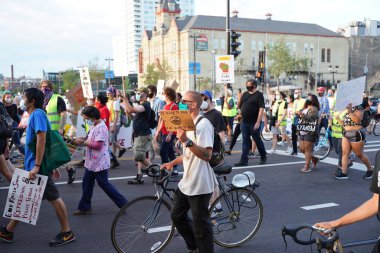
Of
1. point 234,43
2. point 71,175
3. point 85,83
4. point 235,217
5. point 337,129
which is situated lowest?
point 71,175

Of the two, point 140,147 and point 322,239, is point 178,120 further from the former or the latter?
point 140,147

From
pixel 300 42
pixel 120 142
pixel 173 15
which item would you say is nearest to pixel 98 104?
pixel 120 142

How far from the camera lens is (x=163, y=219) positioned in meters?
4.33

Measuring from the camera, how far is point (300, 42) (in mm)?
85875

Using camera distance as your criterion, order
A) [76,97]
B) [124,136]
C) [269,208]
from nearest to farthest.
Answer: [269,208] → [76,97] → [124,136]

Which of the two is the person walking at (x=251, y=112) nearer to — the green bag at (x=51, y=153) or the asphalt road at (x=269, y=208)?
the asphalt road at (x=269, y=208)

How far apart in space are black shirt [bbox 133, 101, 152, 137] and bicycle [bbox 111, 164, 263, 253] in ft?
10.9

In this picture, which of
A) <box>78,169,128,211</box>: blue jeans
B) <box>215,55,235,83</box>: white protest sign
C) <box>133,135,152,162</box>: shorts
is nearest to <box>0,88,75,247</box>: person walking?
<box>78,169,128,211</box>: blue jeans

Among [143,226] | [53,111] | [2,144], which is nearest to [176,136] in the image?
[143,226]

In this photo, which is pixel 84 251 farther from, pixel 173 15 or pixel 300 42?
pixel 173 15

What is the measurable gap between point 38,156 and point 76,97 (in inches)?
179

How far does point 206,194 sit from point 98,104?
568cm

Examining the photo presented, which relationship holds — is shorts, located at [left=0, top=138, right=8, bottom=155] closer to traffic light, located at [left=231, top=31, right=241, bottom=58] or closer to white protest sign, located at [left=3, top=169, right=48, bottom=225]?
white protest sign, located at [left=3, top=169, right=48, bottom=225]

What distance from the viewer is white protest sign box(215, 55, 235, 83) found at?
1495 centimetres
